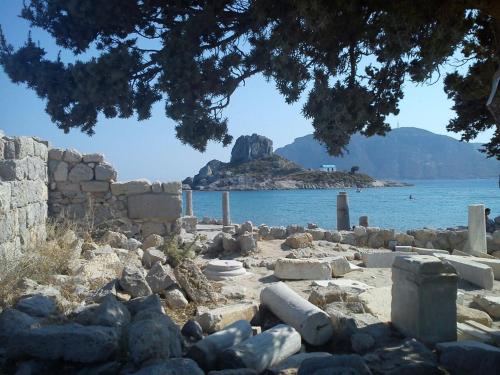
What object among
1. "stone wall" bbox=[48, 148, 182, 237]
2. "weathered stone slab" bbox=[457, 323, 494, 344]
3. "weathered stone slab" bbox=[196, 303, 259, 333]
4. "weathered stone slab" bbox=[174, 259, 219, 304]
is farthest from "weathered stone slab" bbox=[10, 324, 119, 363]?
"stone wall" bbox=[48, 148, 182, 237]

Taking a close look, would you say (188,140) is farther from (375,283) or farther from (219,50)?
(375,283)

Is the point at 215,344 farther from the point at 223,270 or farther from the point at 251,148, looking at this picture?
the point at 251,148

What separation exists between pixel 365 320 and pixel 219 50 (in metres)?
3.80

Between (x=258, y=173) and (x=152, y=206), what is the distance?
69.7m

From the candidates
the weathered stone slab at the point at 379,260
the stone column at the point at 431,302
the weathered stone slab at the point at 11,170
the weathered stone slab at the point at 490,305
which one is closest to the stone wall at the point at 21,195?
the weathered stone slab at the point at 11,170

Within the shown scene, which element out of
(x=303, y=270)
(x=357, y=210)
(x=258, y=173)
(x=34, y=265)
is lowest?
(x=357, y=210)

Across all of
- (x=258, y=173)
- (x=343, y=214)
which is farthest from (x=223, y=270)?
(x=258, y=173)

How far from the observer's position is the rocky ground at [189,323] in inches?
146

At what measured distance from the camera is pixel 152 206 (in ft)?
35.6

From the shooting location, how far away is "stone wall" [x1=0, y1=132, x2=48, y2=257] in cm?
671

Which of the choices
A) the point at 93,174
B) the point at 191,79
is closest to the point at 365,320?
the point at 191,79

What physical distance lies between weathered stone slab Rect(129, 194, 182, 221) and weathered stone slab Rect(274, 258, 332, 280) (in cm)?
330

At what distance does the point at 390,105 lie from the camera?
4.73m

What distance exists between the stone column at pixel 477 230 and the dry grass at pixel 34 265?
958 centimetres
